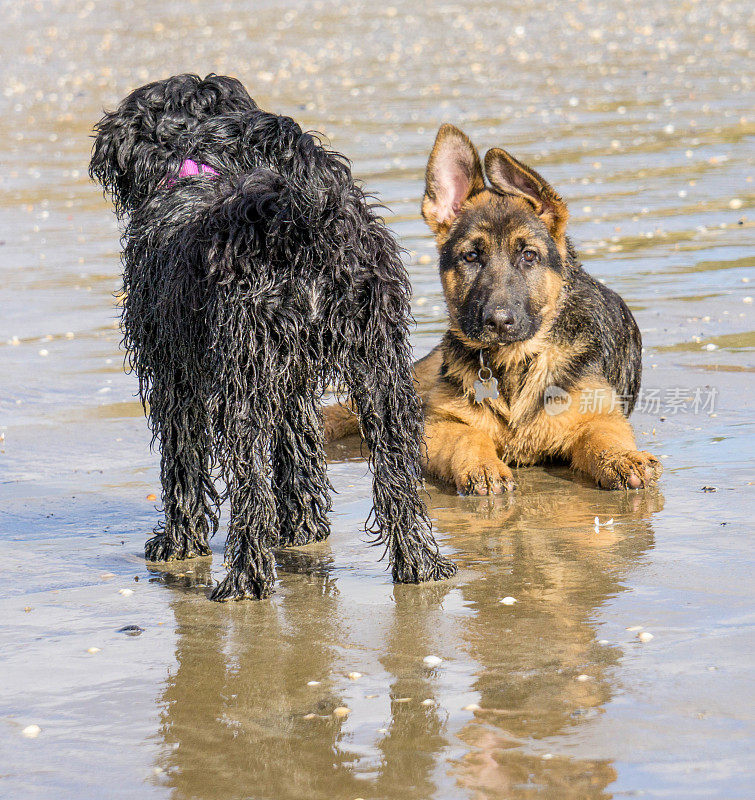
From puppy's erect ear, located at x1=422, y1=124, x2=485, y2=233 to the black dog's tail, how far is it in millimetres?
1356

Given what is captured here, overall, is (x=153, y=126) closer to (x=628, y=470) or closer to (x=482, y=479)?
(x=482, y=479)

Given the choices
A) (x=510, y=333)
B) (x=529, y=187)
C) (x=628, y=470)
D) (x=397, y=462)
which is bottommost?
(x=628, y=470)

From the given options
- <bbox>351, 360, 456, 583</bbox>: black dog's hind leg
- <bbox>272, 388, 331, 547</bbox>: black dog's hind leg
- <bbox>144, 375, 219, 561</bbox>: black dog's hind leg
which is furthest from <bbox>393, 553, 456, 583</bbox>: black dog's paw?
<bbox>144, 375, 219, 561</bbox>: black dog's hind leg

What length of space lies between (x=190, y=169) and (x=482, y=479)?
6.76 ft

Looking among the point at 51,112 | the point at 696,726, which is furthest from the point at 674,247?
the point at 51,112

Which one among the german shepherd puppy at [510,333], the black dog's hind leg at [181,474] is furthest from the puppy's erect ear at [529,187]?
the black dog's hind leg at [181,474]

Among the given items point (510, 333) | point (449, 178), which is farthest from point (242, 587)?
point (449, 178)

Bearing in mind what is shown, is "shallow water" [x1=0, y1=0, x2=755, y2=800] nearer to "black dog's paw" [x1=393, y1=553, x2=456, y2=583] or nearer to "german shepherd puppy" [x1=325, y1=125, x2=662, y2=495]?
"black dog's paw" [x1=393, y1=553, x2=456, y2=583]

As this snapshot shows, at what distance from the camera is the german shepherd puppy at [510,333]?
595 cm

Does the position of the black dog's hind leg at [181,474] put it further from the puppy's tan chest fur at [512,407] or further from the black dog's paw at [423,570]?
→ the puppy's tan chest fur at [512,407]

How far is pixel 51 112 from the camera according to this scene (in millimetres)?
19500

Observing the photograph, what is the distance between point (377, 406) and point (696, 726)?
64.0 inches

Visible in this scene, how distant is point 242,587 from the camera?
4418 mm

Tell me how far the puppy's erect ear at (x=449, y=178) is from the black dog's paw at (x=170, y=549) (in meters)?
2.32
